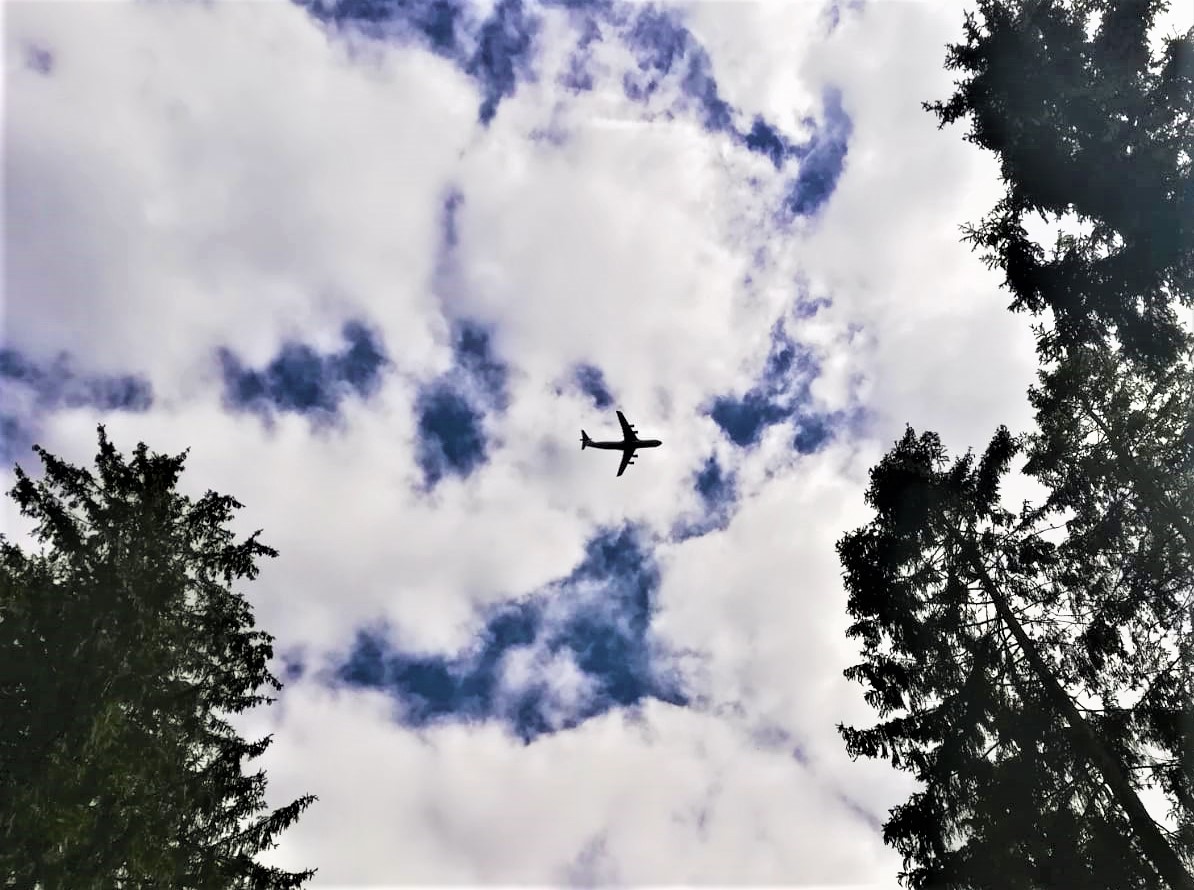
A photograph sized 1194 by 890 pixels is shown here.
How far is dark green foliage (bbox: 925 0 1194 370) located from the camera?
418 inches

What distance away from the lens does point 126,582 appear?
11.5m

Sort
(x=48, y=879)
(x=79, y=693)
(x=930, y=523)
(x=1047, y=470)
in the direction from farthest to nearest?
1. (x=930, y=523)
2. (x=1047, y=470)
3. (x=79, y=693)
4. (x=48, y=879)

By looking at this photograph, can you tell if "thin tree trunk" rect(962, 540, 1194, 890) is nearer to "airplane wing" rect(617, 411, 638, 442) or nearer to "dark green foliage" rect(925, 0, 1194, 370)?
"dark green foliage" rect(925, 0, 1194, 370)

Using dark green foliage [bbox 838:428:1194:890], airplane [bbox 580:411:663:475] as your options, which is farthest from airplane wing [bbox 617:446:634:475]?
dark green foliage [bbox 838:428:1194:890]

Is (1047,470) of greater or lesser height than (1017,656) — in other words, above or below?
above

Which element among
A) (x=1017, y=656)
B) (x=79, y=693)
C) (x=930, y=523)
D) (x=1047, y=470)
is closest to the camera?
(x=79, y=693)

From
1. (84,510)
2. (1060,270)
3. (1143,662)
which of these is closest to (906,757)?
(1143,662)

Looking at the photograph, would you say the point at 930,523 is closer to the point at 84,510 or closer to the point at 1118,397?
the point at 1118,397

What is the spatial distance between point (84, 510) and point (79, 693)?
12.3 feet

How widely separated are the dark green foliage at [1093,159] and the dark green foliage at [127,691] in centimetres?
1575

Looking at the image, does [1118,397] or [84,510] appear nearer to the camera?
[84,510]

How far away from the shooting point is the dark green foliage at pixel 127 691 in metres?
9.59

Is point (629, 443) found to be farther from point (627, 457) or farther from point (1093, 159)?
point (1093, 159)

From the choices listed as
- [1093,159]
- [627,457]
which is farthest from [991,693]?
[627,457]
